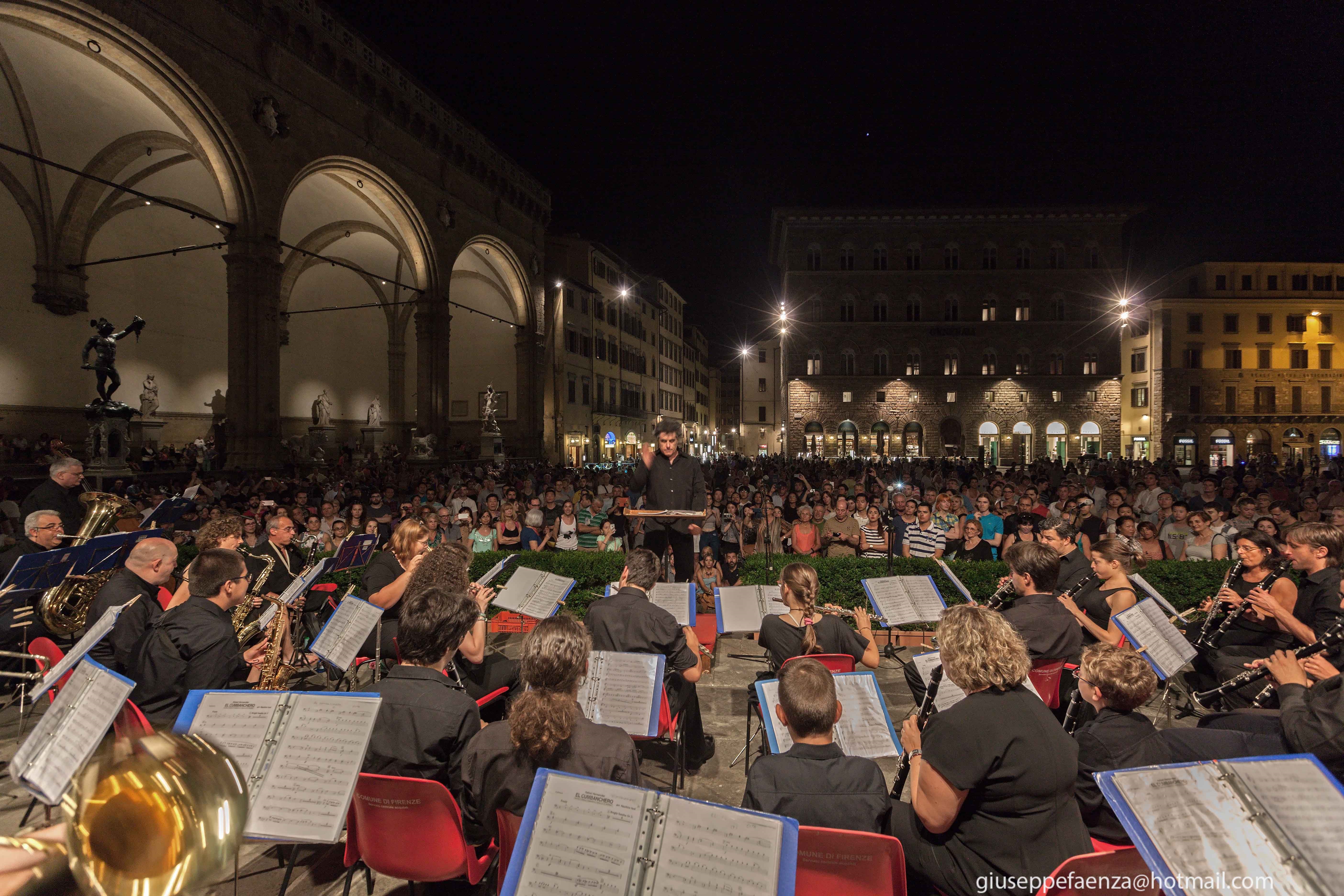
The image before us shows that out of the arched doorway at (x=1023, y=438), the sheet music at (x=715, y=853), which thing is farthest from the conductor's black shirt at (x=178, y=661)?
the arched doorway at (x=1023, y=438)

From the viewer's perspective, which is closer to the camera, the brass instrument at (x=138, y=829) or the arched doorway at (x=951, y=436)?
the brass instrument at (x=138, y=829)

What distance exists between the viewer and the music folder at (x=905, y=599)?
6.05m

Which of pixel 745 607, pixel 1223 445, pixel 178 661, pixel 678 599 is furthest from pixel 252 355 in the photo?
pixel 1223 445

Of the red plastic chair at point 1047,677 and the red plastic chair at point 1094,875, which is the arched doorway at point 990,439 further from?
the red plastic chair at point 1094,875

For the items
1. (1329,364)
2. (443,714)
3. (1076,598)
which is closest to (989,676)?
(443,714)

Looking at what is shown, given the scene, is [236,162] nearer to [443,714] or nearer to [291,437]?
[291,437]

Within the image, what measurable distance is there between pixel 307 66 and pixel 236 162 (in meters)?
5.61

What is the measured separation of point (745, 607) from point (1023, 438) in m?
51.8

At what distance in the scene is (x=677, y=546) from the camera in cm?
772

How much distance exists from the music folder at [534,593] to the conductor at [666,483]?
1.06 metres

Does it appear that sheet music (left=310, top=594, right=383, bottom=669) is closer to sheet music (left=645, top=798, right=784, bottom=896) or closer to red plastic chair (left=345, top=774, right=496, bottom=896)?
red plastic chair (left=345, top=774, right=496, bottom=896)

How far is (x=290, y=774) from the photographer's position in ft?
9.61

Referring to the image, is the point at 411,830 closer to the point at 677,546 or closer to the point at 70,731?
the point at 70,731

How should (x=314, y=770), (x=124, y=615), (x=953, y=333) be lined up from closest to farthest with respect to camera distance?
(x=314, y=770), (x=124, y=615), (x=953, y=333)
